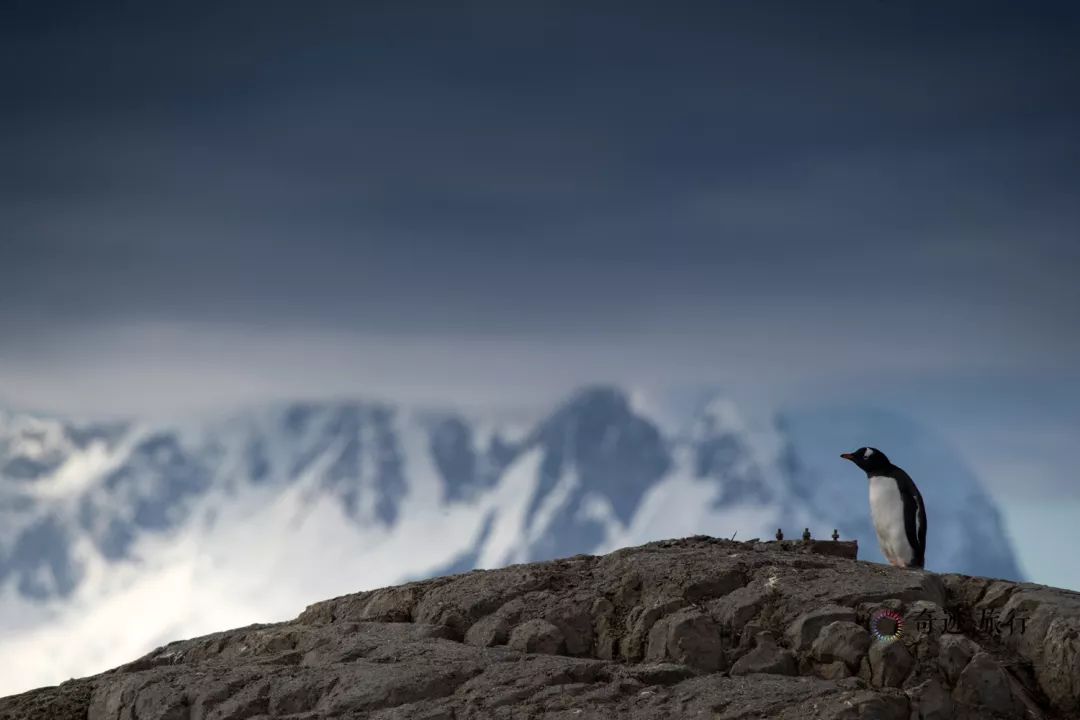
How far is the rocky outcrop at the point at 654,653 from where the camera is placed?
15164 mm

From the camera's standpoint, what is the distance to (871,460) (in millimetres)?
24062

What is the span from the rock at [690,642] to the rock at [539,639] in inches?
54.3

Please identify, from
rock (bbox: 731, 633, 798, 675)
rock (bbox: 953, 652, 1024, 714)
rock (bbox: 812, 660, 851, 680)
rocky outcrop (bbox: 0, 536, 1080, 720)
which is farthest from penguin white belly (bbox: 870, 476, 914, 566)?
rock (bbox: 812, 660, 851, 680)

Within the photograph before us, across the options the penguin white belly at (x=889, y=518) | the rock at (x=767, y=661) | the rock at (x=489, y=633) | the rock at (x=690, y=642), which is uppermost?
the penguin white belly at (x=889, y=518)

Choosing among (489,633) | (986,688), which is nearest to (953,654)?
(986,688)

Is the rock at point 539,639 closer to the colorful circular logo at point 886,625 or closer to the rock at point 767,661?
the rock at point 767,661

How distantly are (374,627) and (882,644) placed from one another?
7.79 meters

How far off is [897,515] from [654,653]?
8.45m

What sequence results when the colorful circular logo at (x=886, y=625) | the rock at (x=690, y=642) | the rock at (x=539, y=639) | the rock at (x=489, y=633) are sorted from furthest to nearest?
the rock at (x=489, y=633) → the rock at (x=539, y=639) → the rock at (x=690, y=642) → the colorful circular logo at (x=886, y=625)

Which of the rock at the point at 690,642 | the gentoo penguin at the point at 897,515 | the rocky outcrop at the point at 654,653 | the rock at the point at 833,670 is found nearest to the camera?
the rocky outcrop at the point at 654,653

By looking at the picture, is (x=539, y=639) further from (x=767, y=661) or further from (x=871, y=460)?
(x=871, y=460)

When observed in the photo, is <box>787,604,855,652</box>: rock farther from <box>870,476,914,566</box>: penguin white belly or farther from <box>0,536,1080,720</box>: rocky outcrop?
<box>870,476,914,566</box>: penguin white belly

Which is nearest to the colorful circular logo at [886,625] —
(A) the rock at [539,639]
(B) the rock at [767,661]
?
(B) the rock at [767,661]

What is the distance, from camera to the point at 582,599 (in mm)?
17922
